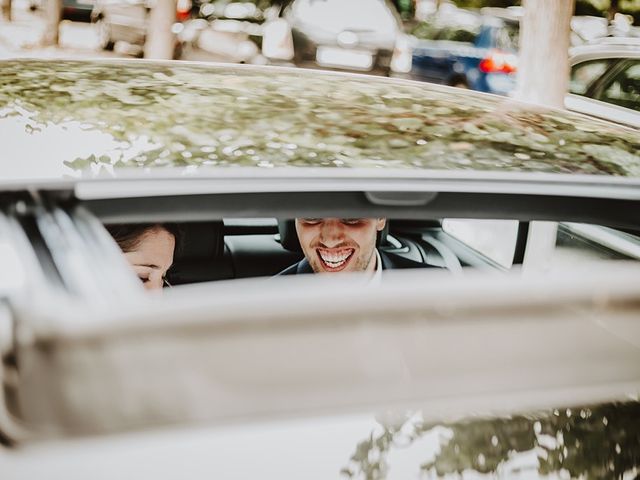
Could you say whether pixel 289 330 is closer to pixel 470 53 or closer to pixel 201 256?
pixel 201 256

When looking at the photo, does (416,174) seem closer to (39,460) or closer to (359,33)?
(39,460)

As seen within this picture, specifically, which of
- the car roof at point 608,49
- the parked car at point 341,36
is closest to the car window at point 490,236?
the car roof at point 608,49

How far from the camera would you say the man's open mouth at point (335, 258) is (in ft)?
9.74

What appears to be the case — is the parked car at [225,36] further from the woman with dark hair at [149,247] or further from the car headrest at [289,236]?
the woman with dark hair at [149,247]

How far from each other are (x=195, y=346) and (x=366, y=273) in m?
2.01

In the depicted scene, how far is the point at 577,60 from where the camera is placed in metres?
6.45

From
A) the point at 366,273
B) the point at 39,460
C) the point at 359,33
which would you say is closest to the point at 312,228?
the point at 366,273

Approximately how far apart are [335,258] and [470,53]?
9.61 meters

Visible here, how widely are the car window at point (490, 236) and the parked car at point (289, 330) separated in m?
1.39

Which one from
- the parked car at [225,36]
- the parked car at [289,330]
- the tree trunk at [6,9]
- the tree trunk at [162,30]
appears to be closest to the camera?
the parked car at [289,330]

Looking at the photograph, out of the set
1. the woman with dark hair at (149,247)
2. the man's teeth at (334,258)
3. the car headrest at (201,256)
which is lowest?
the car headrest at (201,256)

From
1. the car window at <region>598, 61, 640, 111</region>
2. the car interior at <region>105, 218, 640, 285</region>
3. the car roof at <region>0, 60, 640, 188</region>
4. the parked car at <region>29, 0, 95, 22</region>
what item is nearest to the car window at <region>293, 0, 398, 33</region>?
the car window at <region>598, 61, 640, 111</region>

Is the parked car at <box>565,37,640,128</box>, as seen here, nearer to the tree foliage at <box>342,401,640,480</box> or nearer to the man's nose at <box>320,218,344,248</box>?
the man's nose at <box>320,218,344,248</box>

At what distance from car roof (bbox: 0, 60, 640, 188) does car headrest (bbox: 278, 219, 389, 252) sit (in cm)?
81
